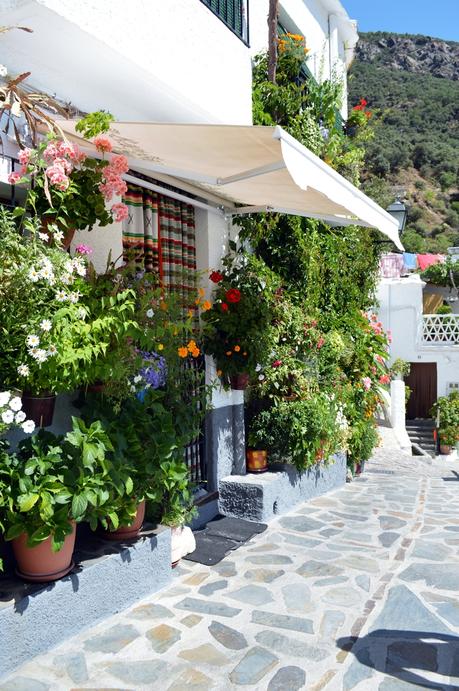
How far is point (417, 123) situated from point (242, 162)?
8075 cm

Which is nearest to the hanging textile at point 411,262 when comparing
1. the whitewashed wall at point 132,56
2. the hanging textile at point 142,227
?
the whitewashed wall at point 132,56

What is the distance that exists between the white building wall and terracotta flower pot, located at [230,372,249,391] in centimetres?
2377

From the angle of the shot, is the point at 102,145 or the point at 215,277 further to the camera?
the point at 215,277

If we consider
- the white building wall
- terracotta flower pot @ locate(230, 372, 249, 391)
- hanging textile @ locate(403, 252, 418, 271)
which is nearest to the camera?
terracotta flower pot @ locate(230, 372, 249, 391)

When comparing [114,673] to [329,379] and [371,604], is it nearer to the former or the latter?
[371,604]

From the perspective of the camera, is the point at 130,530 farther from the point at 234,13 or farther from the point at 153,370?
the point at 234,13

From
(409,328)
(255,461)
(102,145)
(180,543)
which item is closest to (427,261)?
(409,328)

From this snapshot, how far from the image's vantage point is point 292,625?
193 inches

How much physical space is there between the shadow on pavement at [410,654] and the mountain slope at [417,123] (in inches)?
2086

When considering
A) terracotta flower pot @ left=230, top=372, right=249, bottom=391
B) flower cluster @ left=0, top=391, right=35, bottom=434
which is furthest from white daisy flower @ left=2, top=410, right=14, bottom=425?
terracotta flower pot @ left=230, top=372, right=249, bottom=391

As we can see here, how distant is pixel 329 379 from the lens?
10273mm

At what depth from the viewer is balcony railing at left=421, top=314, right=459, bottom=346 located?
30.7m

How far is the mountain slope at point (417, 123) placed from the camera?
65.8 metres

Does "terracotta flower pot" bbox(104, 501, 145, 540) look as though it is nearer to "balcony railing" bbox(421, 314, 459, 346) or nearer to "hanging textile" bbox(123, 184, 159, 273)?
"hanging textile" bbox(123, 184, 159, 273)
